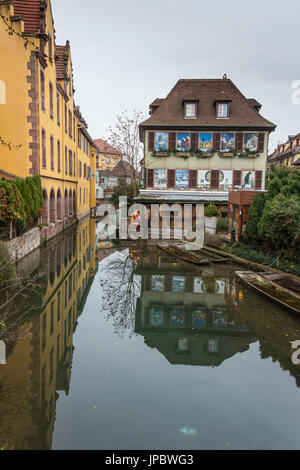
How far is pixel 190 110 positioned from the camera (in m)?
28.1

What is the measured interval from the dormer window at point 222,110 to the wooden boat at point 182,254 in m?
14.5

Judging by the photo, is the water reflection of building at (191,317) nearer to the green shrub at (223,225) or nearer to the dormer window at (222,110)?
the green shrub at (223,225)

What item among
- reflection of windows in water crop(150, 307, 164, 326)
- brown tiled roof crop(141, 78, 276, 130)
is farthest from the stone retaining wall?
brown tiled roof crop(141, 78, 276, 130)

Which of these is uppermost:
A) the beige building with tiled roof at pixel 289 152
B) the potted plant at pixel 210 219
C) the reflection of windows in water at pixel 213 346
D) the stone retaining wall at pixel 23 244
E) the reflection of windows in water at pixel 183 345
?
the beige building with tiled roof at pixel 289 152

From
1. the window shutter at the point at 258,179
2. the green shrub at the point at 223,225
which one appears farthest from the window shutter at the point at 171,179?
the green shrub at the point at 223,225

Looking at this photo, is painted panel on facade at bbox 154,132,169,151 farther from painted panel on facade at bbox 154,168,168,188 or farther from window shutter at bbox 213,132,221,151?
window shutter at bbox 213,132,221,151

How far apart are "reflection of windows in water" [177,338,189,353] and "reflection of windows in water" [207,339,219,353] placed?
451mm

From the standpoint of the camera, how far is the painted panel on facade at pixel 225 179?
28328 mm

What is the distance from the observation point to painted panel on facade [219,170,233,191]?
2833cm

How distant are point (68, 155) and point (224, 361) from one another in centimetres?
2256

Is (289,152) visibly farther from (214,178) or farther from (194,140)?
(194,140)

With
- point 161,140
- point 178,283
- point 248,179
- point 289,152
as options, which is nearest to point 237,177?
point 248,179

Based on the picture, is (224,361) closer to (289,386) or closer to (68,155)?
(289,386)

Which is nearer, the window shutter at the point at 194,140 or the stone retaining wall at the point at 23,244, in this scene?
the stone retaining wall at the point at 23,244
